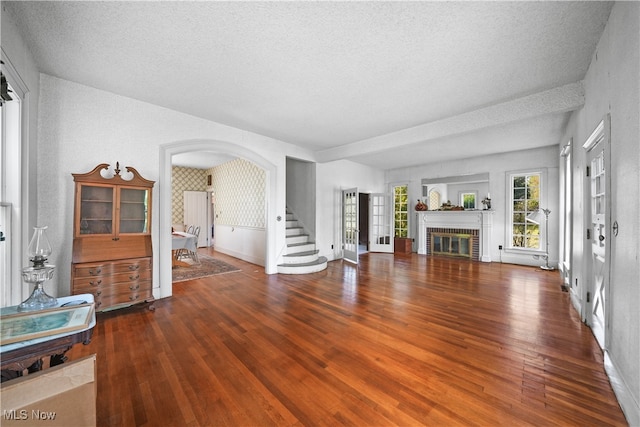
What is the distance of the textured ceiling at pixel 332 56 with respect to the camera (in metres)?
2.07

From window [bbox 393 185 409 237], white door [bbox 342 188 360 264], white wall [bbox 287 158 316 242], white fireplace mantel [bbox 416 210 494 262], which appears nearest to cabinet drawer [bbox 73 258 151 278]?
white wall [bbox 287 158 316 242]

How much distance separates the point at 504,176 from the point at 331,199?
15.3ft

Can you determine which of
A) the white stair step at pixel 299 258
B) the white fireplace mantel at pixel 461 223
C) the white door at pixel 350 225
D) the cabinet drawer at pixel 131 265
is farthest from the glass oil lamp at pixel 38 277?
the white fireplace mantel at pixel 461 223

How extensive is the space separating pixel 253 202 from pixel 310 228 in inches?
64.8

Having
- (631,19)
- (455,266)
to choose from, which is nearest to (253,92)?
(631,19)

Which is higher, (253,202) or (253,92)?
(253,92)

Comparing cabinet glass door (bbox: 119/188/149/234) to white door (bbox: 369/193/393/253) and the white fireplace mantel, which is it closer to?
white door (bbox: 369/193/393/253)

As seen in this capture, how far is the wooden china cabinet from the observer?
3.07 meters

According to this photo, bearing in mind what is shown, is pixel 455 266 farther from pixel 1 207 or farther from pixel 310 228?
pixel 1 207

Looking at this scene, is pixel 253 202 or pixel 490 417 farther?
pixel 253 202

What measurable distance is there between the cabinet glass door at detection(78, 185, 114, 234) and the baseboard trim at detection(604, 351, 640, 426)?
4980mm

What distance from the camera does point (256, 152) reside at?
5266mm

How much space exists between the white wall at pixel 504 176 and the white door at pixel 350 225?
2808 mm

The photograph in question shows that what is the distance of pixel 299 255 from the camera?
6.06 metres
